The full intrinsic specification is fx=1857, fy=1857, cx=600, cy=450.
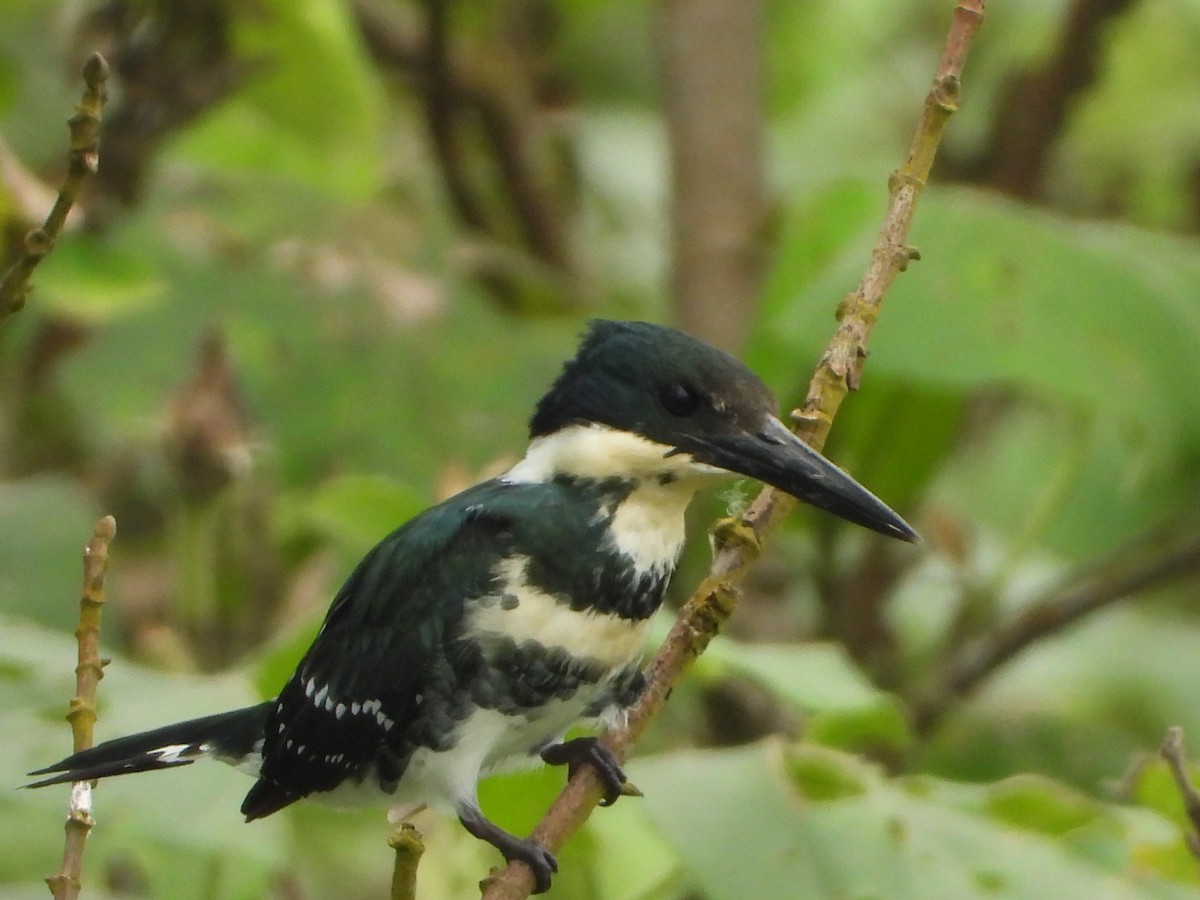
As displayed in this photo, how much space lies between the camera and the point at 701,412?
1530 millimetres

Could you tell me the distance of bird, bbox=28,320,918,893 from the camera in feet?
5.03

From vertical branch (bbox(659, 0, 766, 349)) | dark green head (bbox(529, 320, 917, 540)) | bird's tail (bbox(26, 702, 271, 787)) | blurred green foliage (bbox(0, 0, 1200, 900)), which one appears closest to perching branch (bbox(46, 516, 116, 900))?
bird's tail (bbox(26, 702, 271, 787))

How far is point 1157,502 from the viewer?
2918 mm

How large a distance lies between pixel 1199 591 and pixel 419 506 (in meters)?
2.63

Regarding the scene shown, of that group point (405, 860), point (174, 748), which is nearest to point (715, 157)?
point (174, 748)

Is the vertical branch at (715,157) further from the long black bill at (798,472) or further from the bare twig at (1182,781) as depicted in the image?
the bare twig at (1182,781)

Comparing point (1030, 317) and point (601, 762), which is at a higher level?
point (1030, 317)

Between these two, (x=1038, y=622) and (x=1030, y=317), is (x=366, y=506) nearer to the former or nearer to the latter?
(x=1030, y=317)

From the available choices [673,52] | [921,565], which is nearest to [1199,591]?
[921,565]

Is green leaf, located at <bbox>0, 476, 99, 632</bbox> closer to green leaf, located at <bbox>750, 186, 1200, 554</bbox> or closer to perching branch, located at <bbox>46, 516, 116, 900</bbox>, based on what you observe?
green leaf, located at <bbox>750, 186, 1200, 554</bbox>

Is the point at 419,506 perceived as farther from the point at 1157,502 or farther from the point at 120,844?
the point at 1157,502

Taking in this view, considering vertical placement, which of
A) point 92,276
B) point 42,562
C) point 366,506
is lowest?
point 366,506

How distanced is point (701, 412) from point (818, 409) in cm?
10

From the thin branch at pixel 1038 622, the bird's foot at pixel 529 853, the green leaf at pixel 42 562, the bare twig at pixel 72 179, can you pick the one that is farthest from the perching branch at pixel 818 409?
the green leaf at pixel 42 562
